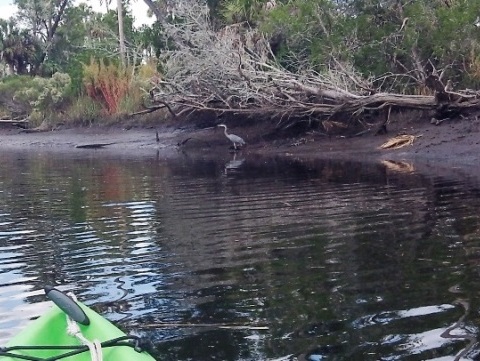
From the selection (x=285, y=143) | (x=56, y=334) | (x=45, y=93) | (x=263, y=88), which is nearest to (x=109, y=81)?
(x=45, y=93)

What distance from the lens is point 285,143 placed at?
26453mm

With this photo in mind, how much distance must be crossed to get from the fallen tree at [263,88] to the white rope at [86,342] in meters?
18.0

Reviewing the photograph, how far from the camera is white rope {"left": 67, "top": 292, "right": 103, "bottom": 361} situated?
4107 mm

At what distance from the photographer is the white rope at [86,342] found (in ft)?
13.5

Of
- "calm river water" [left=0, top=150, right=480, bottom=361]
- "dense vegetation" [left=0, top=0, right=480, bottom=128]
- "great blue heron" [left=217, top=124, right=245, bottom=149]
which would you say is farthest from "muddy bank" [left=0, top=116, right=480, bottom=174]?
"calm river water" [left=0, top=150, right=480, bottom=361]

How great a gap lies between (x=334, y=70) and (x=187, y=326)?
60.1 ft

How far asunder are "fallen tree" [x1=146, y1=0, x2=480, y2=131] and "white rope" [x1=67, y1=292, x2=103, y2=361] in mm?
18045

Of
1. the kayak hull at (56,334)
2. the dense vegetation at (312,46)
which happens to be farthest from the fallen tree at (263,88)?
the kayak hull at (56,334)

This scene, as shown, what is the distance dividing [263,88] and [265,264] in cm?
1549

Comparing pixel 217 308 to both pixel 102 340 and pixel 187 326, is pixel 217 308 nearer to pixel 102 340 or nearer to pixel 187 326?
pixel 187 326

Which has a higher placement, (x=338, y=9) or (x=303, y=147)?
(x=338, y=9)

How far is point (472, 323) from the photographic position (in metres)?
6.19

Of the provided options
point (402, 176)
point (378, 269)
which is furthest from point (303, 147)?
point (378, 269)

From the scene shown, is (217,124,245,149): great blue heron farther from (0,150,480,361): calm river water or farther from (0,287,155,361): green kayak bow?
(0,287,155,361): green kayak bow
